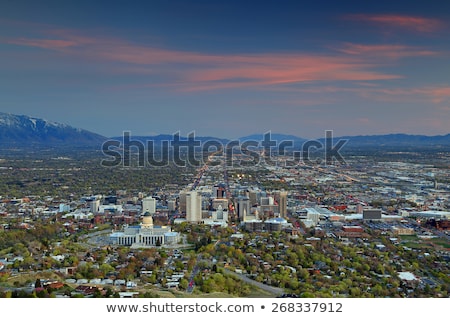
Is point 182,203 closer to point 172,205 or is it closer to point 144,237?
point 172,205

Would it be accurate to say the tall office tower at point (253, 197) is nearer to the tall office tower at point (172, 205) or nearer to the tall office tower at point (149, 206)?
the tall office tower at point (172, 205)

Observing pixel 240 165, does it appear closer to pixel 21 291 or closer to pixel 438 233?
pixel 438 233

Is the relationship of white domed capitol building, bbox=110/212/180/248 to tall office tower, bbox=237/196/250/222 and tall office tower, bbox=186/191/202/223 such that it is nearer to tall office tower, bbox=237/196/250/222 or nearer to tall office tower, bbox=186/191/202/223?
tall office tower, bbox=186/191/202/223

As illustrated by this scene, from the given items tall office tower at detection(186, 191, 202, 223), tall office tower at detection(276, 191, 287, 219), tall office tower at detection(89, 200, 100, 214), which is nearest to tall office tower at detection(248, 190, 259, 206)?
tall office tower at detection(276, 191, 287, 219)

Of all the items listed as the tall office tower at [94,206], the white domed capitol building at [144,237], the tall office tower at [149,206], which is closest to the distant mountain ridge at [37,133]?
the tall office tower at [94,206]
